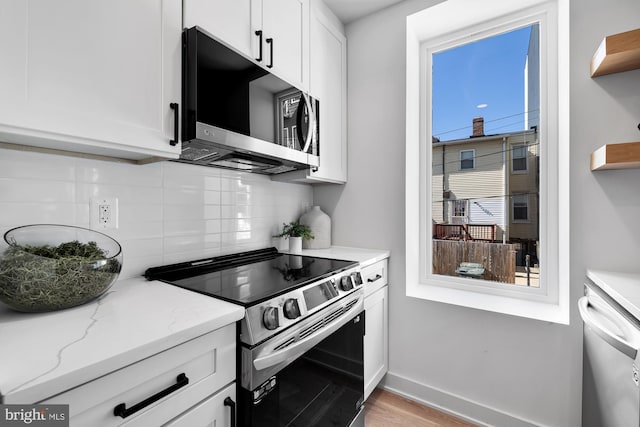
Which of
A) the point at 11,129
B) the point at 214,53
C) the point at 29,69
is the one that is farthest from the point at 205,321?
the point at 214,53

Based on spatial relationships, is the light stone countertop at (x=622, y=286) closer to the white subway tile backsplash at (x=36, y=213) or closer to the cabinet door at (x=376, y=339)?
the cabinet door at (x=376, y=339)

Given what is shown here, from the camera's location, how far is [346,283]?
141 cm

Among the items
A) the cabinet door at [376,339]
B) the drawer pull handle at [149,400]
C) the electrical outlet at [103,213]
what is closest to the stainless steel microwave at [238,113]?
the electrical outlet at [103,213]

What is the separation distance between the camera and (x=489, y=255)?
1849 millimetres

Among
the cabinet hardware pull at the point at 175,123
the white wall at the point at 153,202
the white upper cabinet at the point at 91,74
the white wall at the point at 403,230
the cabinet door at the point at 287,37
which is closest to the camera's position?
the white upper cabinet at the point at 91,74

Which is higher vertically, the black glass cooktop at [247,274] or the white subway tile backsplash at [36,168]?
the white subway tile backsplash at [36,168]

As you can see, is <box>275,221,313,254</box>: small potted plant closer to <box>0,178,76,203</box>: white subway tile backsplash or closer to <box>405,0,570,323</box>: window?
<box>405,0,570,323</box>: window

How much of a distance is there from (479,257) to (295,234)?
1237mm

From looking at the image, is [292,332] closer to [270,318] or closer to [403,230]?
[270,318]

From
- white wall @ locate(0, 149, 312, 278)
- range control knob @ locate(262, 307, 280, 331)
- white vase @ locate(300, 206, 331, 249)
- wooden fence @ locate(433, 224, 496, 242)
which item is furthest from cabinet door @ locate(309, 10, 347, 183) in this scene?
range control knob @ locate(262, 307, 280, 331)

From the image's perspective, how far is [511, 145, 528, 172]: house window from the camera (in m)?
1.74

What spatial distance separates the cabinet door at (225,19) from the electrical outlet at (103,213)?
767mm

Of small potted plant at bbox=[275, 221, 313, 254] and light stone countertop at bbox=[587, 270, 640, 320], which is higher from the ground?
small potted plant at bbox=[275, 221, 313, 254]

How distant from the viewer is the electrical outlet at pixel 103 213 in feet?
3.64
